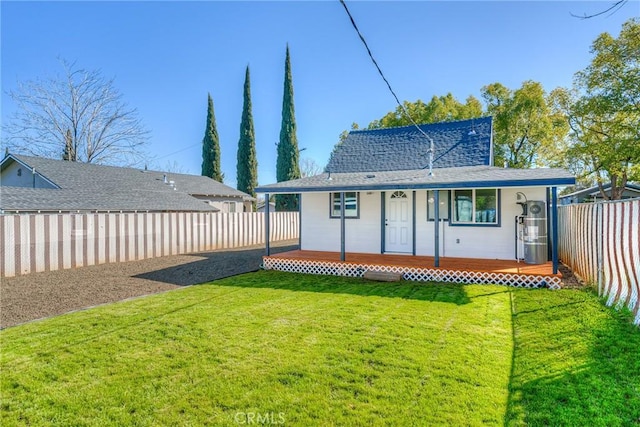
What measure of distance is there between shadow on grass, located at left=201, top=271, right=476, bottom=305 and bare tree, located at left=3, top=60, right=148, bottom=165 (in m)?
24.9

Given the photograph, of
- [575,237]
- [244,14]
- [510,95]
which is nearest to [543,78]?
[510,95]

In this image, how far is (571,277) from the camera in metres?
8.77

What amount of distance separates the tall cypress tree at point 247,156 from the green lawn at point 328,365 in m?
26.4

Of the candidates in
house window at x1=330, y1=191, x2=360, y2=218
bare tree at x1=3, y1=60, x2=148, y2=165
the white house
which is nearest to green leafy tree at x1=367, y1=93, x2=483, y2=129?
the white house

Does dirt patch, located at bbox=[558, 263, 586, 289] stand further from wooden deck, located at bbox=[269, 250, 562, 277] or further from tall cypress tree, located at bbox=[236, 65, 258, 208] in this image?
tall cypress tree, located at bbox=[236, 65, 258, 208]

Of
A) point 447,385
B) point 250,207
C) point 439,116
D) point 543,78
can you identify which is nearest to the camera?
point 447,385

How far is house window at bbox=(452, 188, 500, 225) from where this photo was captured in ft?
31.9

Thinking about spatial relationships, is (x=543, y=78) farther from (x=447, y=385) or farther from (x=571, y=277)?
(x=447, y=385)

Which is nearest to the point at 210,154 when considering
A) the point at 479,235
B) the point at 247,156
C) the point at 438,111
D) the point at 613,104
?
the point at 247,156

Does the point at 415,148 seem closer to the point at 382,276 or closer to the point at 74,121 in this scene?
the point at 382,276

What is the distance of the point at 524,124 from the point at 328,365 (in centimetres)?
2367

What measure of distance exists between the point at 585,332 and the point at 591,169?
25.4m

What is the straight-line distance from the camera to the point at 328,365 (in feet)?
13.1

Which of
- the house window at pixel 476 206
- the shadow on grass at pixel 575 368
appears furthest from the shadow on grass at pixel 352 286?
the house window at pixel 476 206
